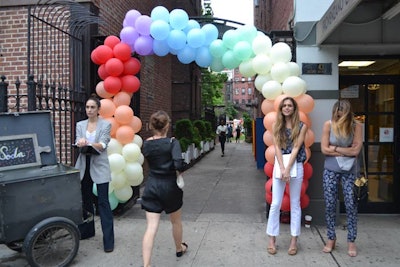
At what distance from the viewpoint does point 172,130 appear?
48.9ft

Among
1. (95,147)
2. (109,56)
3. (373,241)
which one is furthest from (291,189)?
(109,56)

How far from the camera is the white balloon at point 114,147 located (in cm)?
576

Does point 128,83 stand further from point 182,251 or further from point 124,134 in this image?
point 182,251

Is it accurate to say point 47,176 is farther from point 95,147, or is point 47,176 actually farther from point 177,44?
point 177,44

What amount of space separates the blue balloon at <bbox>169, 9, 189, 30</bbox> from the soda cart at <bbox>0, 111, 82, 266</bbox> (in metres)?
2.19

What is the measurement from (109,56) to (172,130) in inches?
361

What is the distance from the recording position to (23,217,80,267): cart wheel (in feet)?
12.9

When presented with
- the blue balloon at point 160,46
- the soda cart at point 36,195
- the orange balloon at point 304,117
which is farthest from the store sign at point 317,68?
the soda cart at point 36,195

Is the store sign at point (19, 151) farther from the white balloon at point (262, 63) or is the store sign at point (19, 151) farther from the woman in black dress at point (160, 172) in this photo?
the white balloon at point (262, 63)

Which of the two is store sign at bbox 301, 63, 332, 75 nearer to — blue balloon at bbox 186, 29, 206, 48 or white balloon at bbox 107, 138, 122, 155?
blue balloon at bbox 186, 29, 206, 48

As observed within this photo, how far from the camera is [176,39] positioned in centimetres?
564

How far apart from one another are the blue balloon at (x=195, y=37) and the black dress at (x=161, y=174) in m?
2.06

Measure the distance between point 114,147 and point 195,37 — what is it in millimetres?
1959

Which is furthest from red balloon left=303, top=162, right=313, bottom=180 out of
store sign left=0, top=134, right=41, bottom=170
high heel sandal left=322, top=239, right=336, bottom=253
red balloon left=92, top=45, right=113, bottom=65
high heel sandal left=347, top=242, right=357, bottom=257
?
store sign left=0, top=134, right=41, bottom=170
